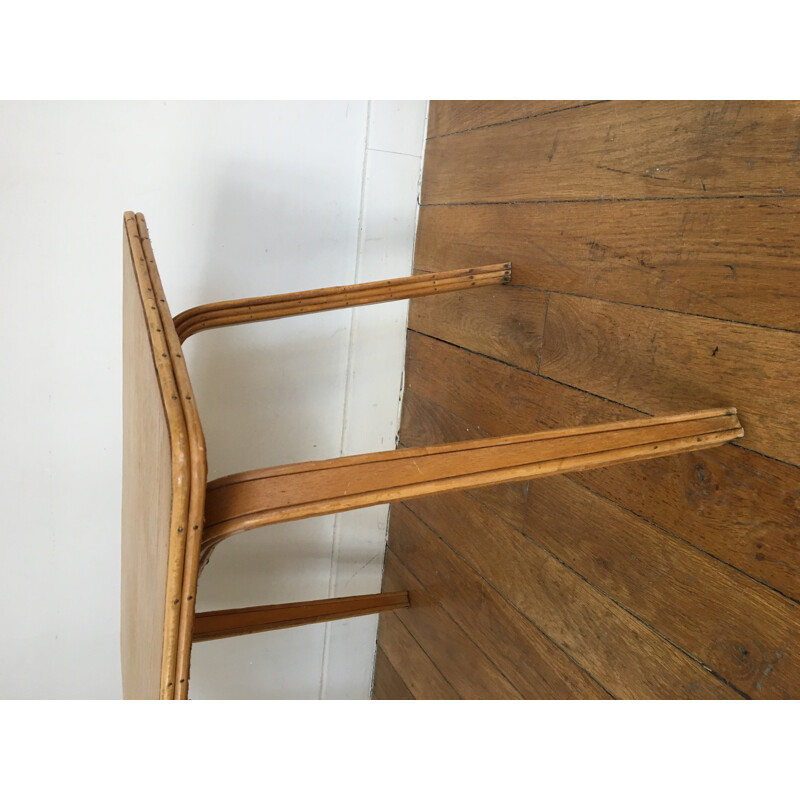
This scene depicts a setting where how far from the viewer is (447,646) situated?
1476mm

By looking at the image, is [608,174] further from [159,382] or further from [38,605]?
[38,605]

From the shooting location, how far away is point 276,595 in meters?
1.68

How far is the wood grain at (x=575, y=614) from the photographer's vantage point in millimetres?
945

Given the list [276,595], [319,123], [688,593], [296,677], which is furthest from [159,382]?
[296,677]

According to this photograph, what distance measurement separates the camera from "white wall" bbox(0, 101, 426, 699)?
1.28 m

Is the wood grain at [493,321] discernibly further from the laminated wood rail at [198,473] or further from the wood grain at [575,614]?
the laminated wood rail at [198,473]

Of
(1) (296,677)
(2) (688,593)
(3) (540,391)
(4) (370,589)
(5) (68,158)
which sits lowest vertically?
(1) (296,677)

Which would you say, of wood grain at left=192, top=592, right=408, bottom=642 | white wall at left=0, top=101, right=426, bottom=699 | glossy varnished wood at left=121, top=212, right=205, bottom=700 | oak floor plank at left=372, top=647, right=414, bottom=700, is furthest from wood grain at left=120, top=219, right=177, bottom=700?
oak floor plank at left=372, top=647, right=414, bottom=700

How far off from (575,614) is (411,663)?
2.17 feet

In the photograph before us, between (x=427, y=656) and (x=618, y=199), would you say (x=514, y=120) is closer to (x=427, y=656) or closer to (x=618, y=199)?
(x=618, y=199)

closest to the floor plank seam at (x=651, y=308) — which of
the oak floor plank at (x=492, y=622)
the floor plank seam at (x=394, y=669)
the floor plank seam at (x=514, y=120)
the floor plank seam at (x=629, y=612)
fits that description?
the floor plank seam at (x=514, y=120)

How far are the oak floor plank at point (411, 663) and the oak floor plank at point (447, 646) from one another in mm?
18

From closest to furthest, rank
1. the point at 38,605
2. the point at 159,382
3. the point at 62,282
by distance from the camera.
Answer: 1. the point at 159,382
2. the point at 62,282
3. the point at 38,605
